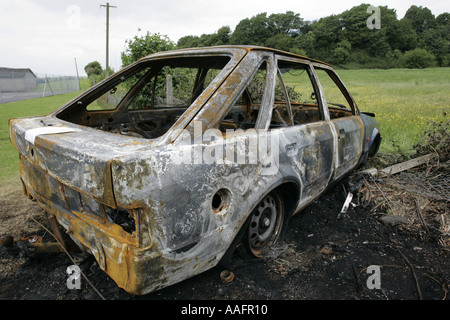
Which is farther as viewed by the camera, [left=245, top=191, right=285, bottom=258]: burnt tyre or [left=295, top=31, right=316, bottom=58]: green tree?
[left=295, top=31, right=316, bottom=58]: green tree

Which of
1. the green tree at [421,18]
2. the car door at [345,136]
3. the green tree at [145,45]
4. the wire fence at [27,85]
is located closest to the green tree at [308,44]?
the green tree at [421,18]

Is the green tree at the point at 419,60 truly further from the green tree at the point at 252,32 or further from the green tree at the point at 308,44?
the green tree at the point at 252,32

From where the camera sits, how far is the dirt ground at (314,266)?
2.05 meters

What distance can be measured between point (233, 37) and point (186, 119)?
6884 cm

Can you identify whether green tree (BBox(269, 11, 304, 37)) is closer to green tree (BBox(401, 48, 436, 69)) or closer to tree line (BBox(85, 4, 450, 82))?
tree line (BBox(85, 4, 450, 82))

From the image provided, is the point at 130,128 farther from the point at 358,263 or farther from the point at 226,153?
the point at 358,263

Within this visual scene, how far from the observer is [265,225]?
7.80 ft

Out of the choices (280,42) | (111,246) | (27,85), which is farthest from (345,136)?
(280,42)

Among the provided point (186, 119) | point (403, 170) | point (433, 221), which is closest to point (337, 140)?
point (433, 221)

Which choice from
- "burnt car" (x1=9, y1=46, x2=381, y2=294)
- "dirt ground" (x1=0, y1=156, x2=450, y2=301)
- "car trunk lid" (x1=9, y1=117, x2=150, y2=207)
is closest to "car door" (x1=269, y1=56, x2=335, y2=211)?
"burnt car" (x1=9, y1=46, x2=381, y2=294)

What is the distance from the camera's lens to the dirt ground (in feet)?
6.72

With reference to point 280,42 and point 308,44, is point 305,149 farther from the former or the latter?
point 280,42

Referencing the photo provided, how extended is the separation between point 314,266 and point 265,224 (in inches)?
21.2
